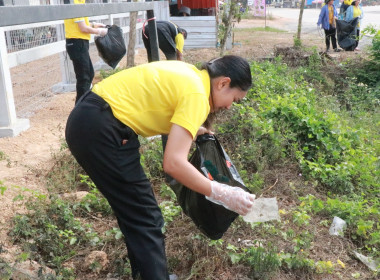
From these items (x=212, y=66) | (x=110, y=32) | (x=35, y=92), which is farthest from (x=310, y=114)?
(x=35, y=92)

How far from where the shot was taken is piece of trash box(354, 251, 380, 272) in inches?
120

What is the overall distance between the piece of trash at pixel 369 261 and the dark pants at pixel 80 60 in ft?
11.6

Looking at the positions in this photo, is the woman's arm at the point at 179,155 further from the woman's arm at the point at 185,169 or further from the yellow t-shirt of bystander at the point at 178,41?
the yellow t-shirt of bystander at the point at 178,41

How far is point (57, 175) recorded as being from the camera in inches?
153

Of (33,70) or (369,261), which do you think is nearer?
(369,261)

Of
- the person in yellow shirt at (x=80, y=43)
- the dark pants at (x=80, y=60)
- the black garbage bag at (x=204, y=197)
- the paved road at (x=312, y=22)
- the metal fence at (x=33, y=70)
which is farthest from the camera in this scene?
the paved road at (x=312, y=22)

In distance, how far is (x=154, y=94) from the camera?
213 cm

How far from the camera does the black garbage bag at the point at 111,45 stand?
17.3 feet

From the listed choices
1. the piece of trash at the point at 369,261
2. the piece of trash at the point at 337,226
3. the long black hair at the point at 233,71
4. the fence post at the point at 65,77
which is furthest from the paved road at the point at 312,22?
the long black hair at the point at 233,71

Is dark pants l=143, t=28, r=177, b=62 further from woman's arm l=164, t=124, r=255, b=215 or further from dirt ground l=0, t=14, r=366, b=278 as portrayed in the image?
woman's arm l=164, t=124, r=255, b=215

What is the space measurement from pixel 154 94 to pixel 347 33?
10.1 meters

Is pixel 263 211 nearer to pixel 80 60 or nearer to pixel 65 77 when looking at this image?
pixel 80 60

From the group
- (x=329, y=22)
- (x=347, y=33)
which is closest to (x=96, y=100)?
(x=347, y=33)

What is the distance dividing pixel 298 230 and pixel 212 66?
161 cm
